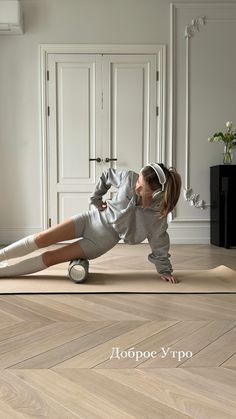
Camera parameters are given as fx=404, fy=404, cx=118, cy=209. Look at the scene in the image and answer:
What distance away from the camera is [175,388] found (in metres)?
0.96

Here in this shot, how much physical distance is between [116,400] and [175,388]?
5.9 inches

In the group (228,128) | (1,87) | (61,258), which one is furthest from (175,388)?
(1,87)

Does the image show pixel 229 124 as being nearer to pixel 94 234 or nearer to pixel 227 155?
pixel 227 155

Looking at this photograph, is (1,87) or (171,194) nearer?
(171,194)

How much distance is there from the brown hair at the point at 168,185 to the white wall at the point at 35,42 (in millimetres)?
2143

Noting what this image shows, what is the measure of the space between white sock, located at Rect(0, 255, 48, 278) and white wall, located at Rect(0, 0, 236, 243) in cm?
200

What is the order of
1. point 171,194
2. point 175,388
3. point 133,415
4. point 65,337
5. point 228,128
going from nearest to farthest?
point 133,415 → point 175,388 → point 65,337 → point 171,194 → point 228,128

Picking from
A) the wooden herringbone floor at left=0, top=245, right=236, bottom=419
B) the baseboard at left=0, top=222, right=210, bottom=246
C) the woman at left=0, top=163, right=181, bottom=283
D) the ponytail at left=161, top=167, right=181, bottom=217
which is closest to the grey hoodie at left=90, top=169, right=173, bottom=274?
the woman at left=0, top=163, right=181, bottom=283

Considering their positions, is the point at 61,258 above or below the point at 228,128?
below

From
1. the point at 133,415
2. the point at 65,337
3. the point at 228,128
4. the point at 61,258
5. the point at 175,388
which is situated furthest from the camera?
the point at 228,128

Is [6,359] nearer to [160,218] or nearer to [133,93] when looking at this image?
[160,218]

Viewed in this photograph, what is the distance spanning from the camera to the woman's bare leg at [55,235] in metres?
2.12

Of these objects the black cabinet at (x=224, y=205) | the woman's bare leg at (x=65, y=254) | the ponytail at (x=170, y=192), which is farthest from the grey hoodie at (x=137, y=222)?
the black cabinet at (x=224, y=205)

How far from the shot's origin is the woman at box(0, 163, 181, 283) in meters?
2.07
